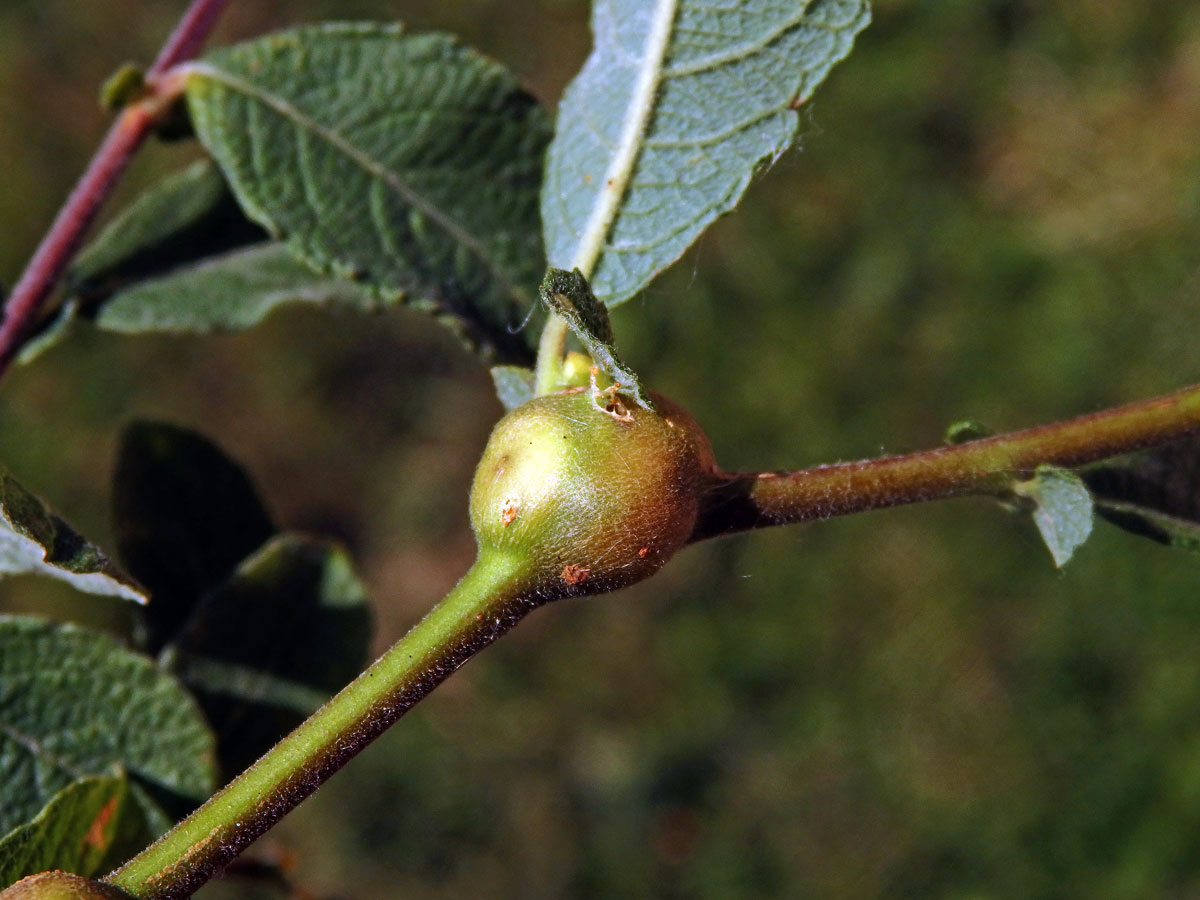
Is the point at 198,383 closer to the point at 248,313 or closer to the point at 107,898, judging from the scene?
the point at 248,313

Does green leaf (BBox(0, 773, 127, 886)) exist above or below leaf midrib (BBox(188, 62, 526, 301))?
below

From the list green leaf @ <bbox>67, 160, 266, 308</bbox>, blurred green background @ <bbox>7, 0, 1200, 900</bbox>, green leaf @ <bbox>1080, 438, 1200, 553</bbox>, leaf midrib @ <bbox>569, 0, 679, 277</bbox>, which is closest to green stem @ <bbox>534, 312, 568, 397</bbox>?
leaf midrib @ <bbox>569, 0, 679, 277</bbox>

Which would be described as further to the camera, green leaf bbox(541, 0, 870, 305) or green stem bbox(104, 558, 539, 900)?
green leaf bbox(541, 0, 870, 305)

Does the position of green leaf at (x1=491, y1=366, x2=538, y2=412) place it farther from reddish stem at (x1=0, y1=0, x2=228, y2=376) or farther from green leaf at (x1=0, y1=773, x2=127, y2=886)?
reddish stem at (x1=0, y1=0, x2=228, y2=376)

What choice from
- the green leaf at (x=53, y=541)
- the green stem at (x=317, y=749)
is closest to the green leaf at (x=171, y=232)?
the green leaf at (x=53, y=541)

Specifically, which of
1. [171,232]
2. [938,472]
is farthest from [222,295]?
[938,472]

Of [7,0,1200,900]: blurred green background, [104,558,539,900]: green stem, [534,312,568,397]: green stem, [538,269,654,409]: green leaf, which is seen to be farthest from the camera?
[7,0,1200,900]: blurred green background

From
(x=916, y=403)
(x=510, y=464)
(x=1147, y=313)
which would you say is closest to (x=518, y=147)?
(x=510, y=464)
